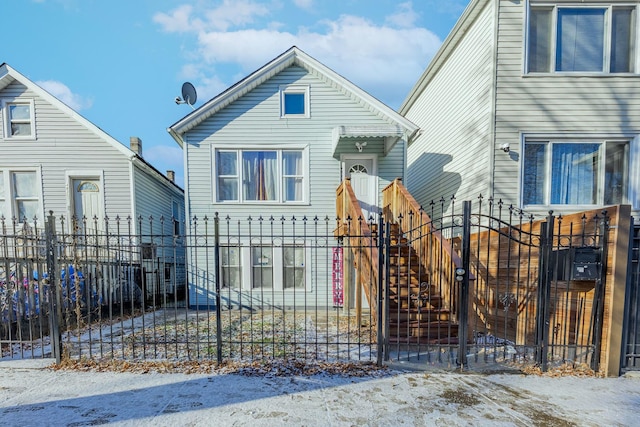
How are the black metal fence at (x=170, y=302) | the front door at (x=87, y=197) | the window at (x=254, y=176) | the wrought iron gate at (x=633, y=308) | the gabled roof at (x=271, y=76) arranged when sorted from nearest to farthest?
the wrought iron gate at (x=633, y=308)
the black metal fence at (x=170, y=302)
the gabled roof at (x=271, y=76)
the window at (x=254, y=176)
the front door at (x=87, y=197)

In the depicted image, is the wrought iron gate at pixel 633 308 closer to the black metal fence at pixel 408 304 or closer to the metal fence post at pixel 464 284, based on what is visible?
the black metal fence at pixel 408 304

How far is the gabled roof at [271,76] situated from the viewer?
8.00 metres

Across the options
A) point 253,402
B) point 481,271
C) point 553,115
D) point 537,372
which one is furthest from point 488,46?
point 253,402

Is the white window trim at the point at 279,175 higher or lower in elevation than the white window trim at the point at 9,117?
lower

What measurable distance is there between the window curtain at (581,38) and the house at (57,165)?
1113 cm

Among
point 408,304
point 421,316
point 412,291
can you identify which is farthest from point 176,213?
point 408,304

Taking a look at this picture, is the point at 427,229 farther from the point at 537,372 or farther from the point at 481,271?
the point at 537,372

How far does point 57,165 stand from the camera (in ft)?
29.3

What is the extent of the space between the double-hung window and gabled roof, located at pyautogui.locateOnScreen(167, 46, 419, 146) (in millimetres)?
4855

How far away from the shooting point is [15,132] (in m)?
8.84

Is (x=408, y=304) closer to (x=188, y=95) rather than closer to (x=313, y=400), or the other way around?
(x=313, y=400)

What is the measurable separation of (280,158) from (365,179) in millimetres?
2542

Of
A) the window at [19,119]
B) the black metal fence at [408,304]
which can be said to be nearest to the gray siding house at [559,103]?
the black metal fence at [408,304]

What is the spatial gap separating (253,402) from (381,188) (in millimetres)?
6548
